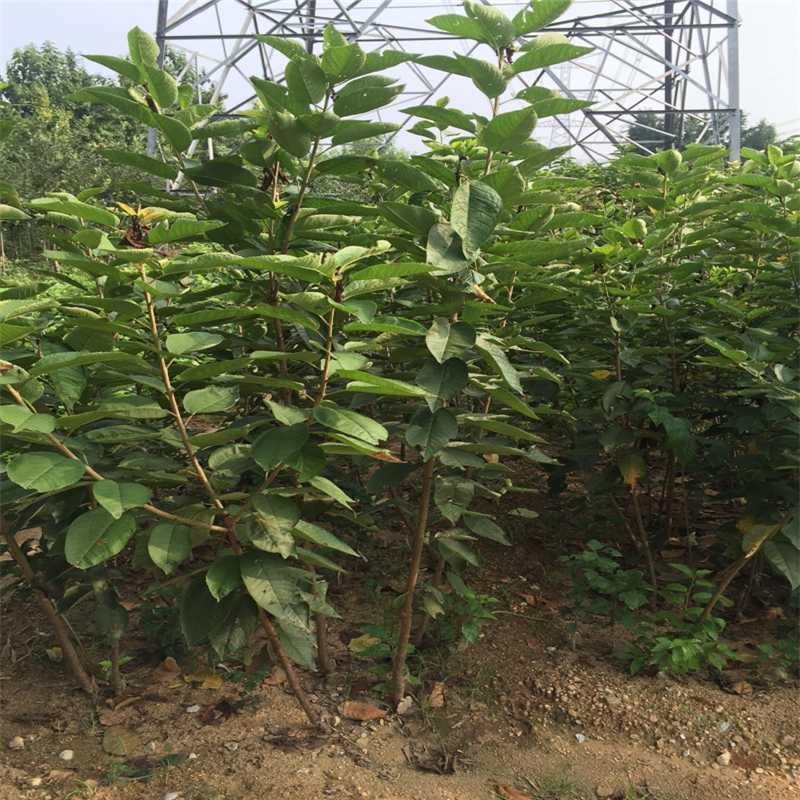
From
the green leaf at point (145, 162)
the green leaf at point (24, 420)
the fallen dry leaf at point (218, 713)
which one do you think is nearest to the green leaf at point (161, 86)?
the green leaf at point (145, 162)

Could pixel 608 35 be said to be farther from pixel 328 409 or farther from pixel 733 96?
pixel 328 409

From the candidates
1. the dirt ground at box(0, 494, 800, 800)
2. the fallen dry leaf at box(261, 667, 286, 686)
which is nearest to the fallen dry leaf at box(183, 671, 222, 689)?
the dirt ground at box(0, 494, 800, 800)

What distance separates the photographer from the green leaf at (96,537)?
154 cm

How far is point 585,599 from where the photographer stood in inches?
110

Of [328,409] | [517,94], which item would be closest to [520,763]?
[328,409]

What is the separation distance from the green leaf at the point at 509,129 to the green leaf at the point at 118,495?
119cm

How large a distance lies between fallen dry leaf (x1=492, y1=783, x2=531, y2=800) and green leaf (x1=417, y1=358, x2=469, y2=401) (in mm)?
1205

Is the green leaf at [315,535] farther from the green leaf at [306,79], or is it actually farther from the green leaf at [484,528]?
the green leaf at [306,79]

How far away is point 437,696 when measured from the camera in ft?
8.04

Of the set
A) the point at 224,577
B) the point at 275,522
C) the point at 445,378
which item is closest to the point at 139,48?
the point at 445,378

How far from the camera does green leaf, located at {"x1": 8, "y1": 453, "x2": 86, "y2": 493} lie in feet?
4.52

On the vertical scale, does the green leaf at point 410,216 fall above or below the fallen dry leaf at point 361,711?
above

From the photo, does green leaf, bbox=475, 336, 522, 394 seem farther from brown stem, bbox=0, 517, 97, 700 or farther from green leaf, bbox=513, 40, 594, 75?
brown stem, bbox=0, 517, 97, 700

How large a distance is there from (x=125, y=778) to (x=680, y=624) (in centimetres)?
188
